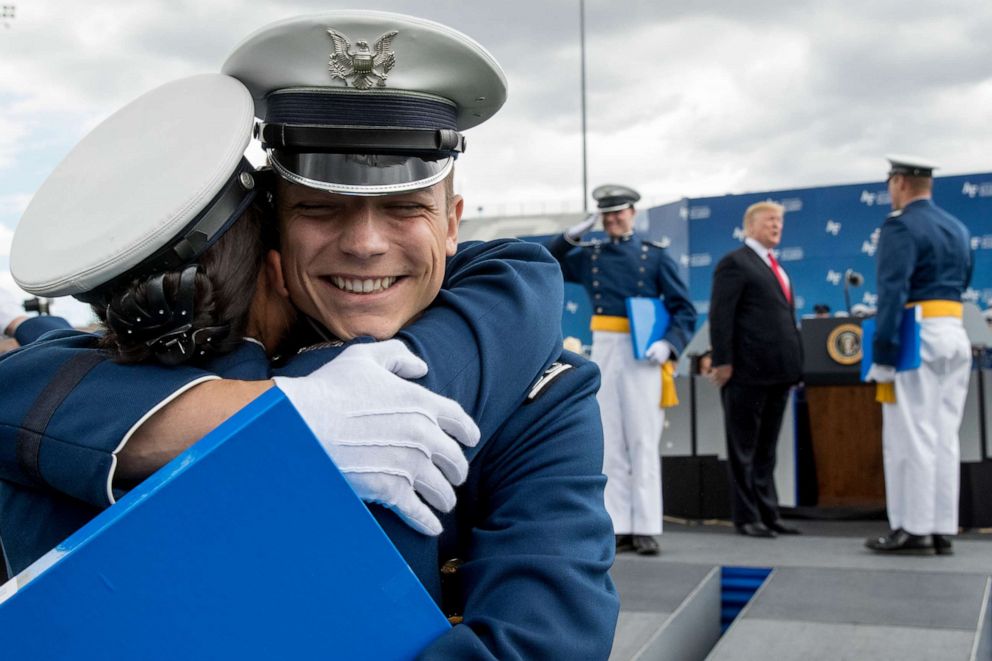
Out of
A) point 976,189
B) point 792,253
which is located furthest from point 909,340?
point 792,253

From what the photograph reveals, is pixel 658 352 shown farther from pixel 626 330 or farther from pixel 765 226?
pixel 765 226

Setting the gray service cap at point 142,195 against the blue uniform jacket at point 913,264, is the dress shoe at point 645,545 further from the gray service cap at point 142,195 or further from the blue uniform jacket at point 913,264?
the gray service cap at point 142,195

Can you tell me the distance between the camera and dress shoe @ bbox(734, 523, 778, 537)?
565 cm

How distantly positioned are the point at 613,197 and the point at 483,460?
4.60 m

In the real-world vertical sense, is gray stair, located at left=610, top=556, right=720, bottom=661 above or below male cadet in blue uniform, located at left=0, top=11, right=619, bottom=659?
below

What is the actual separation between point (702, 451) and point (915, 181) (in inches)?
91.6

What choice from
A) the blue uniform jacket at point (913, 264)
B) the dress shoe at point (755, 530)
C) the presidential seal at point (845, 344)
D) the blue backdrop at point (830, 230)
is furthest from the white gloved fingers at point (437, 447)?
the blue backdrop at point (830, 230)

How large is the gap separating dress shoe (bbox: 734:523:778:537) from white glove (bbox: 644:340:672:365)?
1067 mm

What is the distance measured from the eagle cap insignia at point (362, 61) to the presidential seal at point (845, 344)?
5.92 meters

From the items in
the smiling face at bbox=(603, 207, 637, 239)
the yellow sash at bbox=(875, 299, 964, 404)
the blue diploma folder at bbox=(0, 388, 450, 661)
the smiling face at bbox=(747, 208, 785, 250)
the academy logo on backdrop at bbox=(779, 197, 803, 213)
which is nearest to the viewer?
the blue diploma folder at bbox=(0, 388, 450, 661)

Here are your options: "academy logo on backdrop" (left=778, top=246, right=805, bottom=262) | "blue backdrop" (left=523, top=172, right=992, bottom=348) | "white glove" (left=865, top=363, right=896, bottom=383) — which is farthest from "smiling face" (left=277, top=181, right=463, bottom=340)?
"academy logo on backdrop" (left=778, top=246, right=805, bottom=262)

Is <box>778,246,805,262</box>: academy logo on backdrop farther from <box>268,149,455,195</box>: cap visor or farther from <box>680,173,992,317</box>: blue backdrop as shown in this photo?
<box>268,149,455,195</box>: cap visor

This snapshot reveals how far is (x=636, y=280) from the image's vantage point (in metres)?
5.48

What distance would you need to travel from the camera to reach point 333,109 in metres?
1.12
